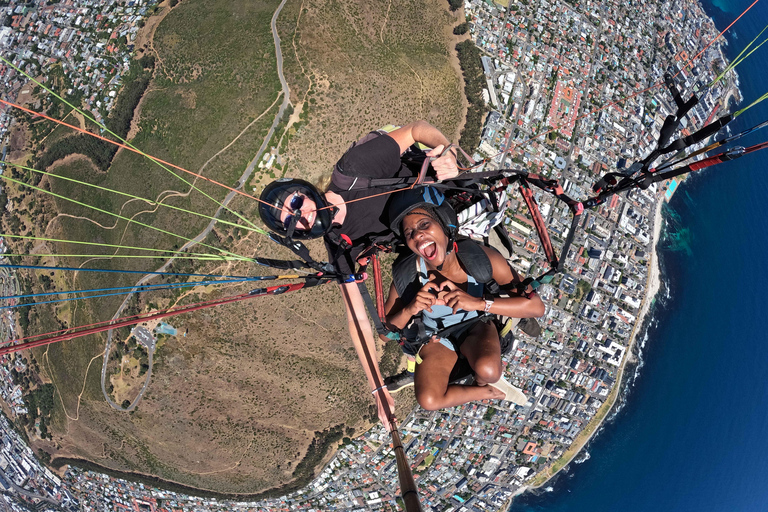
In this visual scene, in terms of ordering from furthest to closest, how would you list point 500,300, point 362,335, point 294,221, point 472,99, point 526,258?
point 526,258, point 472,99, point 362,335, point 294,221, point 500,300

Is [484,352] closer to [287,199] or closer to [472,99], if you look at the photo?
[287,199]

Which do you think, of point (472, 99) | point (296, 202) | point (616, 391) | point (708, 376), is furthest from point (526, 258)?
point (708, 376)

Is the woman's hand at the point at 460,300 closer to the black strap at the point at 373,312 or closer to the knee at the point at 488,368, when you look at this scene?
the knee at the point at 488,368

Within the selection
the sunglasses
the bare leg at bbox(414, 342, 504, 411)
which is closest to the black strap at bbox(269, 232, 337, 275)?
the sunglasses

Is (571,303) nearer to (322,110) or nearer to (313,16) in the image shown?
(322,110)

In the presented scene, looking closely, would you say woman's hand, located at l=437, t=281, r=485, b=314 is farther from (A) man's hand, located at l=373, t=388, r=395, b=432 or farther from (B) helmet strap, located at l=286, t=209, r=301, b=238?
(B) helmet strap, located at l=286, t=209, r=301, b=238
